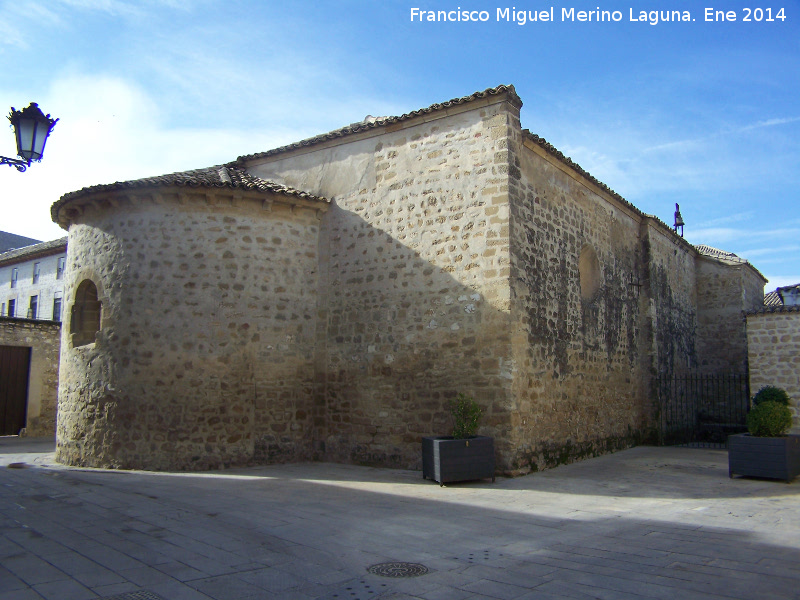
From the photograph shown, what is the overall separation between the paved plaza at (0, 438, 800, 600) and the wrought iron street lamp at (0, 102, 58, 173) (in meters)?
4.02

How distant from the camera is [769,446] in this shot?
30.3 ft

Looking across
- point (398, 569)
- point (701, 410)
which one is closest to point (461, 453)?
point (398, 569)

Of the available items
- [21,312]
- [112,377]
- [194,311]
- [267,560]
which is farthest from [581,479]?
[21,312]

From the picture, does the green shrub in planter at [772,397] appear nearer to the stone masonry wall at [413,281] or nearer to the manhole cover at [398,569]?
the stone masonry wall at [413,281]

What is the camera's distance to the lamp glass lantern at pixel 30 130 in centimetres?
691

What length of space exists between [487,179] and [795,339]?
7.86 m

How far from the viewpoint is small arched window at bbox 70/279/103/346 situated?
11.5 metres

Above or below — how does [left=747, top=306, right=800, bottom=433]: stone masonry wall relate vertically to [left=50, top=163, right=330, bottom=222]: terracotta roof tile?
below

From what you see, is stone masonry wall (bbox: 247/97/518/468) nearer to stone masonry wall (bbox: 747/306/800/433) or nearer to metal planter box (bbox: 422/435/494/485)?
metal planter box (bbox: 422/435/494/485)

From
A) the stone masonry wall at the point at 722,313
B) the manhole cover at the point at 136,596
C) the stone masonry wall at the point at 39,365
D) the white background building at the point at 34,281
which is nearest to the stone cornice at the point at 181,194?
the stone masonry wall at the point at 39,365

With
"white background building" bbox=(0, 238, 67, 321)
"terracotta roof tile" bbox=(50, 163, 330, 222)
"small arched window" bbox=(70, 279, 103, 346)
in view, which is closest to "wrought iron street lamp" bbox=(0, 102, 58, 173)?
"terracotta roof tile" bbox=(50, 163, 330, 222)

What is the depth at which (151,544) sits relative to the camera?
5.61 metres

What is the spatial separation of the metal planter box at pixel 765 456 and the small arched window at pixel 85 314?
37.1 ft

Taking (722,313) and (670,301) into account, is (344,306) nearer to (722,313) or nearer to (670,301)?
(670,301)
